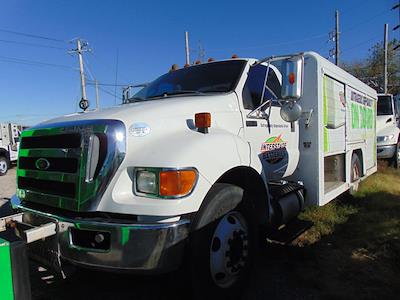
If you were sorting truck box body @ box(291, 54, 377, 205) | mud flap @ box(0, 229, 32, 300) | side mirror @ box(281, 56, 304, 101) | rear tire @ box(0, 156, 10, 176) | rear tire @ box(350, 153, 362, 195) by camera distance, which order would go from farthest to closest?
rear tire @ box(0, 156, 10, 176), rear tire @ box(350, 153, 362, 195), truck box body @ box(291, 54, 377, 205), side mirror @ box(281, 56, 304, 101), mud flap @ box(0, 229, 32, 300)

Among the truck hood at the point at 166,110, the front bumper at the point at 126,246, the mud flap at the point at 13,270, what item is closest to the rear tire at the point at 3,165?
the truck hood at the point at 166,110

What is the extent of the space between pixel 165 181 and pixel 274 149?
2.11m

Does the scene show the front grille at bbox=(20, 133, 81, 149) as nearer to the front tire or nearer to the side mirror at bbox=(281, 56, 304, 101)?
the front tire

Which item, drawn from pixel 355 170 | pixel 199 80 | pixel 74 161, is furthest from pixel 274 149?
→ pixel 355 170

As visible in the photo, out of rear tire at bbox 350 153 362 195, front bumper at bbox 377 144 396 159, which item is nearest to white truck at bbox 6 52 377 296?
rear tire at bbox 350 153 362 195

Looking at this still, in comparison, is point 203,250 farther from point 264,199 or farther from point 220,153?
point 264,199


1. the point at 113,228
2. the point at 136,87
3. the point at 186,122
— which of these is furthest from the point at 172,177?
the point at 136,87

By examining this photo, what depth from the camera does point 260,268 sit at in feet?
13.6

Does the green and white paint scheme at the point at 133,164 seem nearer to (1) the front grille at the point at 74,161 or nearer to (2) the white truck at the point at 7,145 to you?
(1) the front grille at the point at 74,161

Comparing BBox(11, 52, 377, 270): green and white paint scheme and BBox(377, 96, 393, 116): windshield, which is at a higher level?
BBox(377, 96, 393, 116): windshield

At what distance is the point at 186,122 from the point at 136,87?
255 centimetres

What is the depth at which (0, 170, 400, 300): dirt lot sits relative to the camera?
11.7ft

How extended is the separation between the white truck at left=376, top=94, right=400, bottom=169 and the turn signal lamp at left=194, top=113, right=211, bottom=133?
9.71 metres

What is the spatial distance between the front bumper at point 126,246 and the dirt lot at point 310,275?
554 mm
